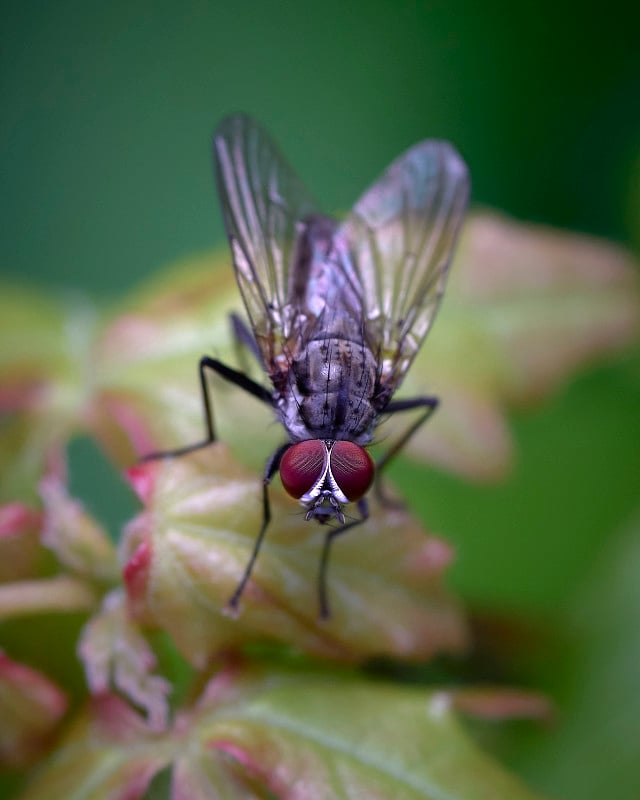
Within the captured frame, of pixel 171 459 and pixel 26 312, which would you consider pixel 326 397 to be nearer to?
pixel 171 459

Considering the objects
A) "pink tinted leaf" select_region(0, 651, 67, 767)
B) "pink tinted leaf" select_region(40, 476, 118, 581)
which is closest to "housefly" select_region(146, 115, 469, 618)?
"pink tinted leaf" select_region(40, 476, 118, 581)

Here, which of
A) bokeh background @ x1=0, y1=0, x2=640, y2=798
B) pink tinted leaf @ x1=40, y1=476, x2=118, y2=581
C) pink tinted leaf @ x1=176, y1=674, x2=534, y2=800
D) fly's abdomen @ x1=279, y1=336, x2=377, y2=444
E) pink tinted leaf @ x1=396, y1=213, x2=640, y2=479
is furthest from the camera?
bokeh background @ x1=0, y1=0, x2=640, y2=798

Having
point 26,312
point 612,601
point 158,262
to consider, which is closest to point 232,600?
point 26,312

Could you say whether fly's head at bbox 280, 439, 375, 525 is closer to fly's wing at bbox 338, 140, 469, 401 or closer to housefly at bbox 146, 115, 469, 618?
housefly at bbox 146, 115, 469, 618

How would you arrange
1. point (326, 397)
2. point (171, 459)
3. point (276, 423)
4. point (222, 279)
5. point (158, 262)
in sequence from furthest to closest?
point (158, 262) → point (222, 279) → point (276, 423) → point (326, 397) → point (171, 459)

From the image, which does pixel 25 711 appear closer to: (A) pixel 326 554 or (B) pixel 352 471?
(A) pixel 326 554

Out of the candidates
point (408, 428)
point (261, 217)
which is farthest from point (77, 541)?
point (261, 217)

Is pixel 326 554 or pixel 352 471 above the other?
pixel 352 471
